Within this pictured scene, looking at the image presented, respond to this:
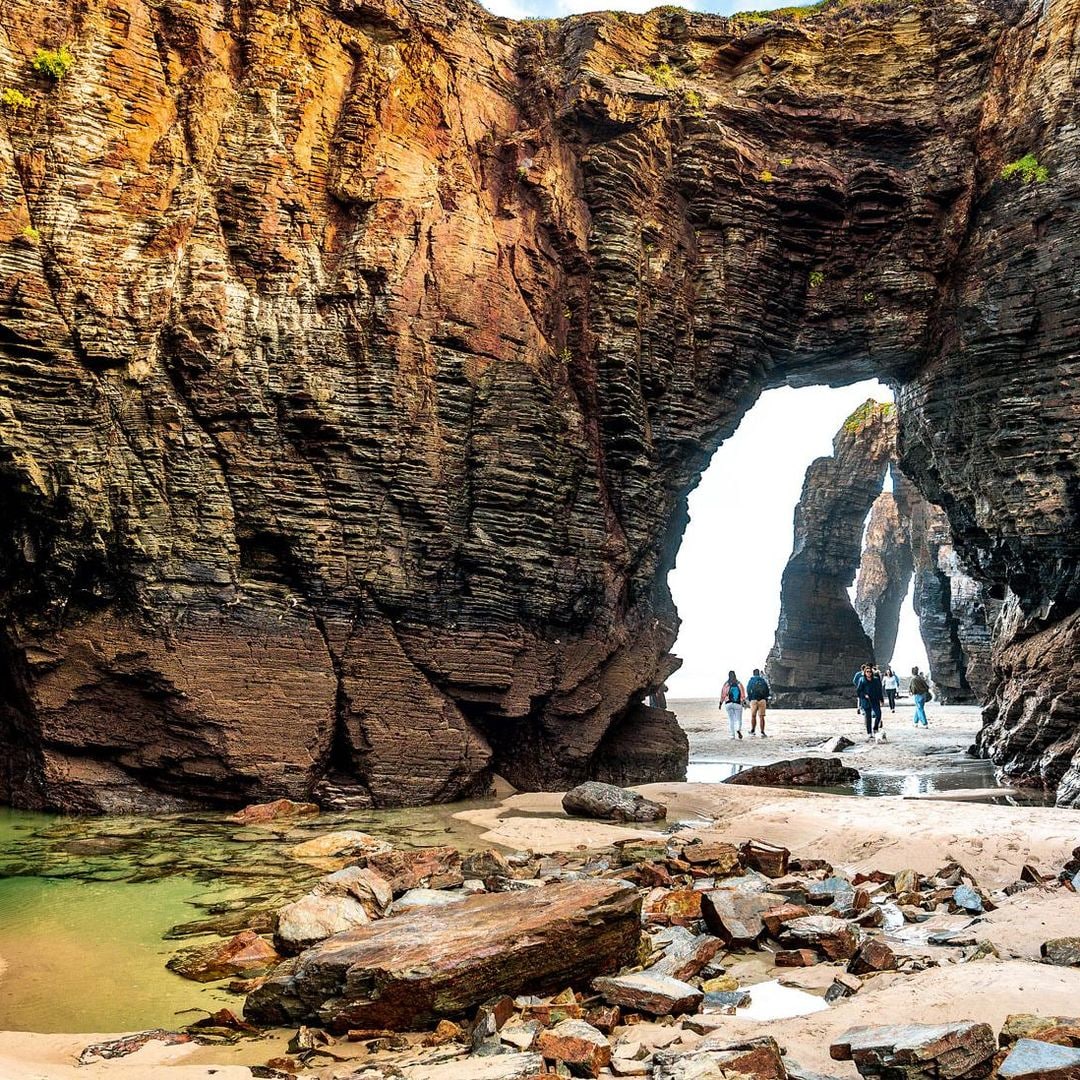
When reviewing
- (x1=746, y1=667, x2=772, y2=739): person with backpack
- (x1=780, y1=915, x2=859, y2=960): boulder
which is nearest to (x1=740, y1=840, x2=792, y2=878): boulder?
(x1=780, y1=915, x2=859, y2=960): boulder

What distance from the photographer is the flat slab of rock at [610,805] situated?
1271 centimetres

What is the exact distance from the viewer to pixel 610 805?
12.8m

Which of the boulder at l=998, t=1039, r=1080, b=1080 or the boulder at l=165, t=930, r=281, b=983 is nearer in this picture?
the boulder at l=998, t=1039, r=1080, b=1080

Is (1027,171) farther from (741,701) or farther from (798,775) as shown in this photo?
(741,701)

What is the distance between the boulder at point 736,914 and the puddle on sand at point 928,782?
28.9 feet

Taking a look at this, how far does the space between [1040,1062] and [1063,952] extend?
2303 millimetres

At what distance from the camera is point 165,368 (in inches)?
570

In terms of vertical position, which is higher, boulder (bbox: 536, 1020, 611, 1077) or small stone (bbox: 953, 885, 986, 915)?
boulder (bbox: 536, 1020, 611, 1077)

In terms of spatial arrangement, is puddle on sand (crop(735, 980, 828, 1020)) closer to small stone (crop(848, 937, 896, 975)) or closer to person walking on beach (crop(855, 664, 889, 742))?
small stone (crop(848, 937, 896, 975))

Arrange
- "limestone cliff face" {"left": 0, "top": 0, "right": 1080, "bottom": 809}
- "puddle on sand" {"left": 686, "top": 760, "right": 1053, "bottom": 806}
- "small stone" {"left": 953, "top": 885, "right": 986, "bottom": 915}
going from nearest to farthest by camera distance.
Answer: "small stone" {"left": 953, "top": 885, "right": 986, "bottom": 915}
"limestone cliff face" {"left": 0, "top": 0, "right": 1080, "bottom": 809}
"puddle on sand" {"left": 686, "top": 760, "right": 1053, "bottom": 806}

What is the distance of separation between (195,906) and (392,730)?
6.64m

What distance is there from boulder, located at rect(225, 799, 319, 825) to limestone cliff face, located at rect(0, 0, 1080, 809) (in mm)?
508

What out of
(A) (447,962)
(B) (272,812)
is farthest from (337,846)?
(A) (447,962)

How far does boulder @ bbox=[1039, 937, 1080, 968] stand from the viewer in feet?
17.9
